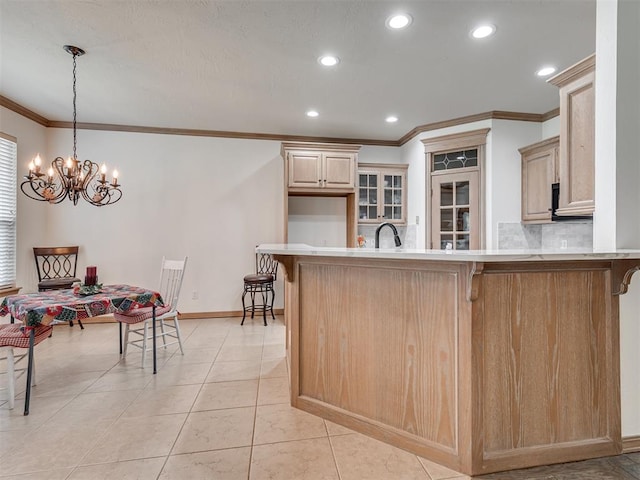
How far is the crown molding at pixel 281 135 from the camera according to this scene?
4016 millimetres

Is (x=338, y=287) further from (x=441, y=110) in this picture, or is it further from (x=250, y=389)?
(x=441, y=110)

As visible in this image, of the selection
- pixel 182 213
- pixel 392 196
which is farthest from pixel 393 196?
pixel 182 213

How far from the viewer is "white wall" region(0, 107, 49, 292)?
13.1 ft

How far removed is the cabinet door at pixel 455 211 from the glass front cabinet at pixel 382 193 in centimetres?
58

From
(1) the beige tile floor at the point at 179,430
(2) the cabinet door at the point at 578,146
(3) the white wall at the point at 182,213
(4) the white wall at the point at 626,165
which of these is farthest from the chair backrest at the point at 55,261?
(4) the white wall at the point at 626,165

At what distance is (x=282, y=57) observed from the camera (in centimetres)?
281

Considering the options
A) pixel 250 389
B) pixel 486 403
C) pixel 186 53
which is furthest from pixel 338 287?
pixel 186 53

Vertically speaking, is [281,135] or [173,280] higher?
[281,135]

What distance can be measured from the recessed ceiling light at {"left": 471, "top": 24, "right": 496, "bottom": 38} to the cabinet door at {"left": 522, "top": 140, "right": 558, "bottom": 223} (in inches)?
67.8

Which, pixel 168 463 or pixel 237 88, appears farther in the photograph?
pixel 237 88

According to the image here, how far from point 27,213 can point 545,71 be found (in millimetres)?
6123

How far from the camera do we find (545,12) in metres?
2.23

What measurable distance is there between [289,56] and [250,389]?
2.82 m

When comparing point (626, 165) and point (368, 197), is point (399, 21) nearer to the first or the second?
point (626, 165)
